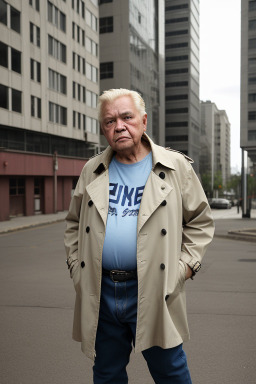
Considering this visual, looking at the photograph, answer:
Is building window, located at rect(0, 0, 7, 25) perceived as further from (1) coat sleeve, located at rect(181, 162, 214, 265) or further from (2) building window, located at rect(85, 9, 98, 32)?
(1) coat sleeve, located at rect(181, 162, 214, 265)

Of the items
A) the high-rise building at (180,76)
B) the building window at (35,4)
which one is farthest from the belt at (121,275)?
the high-rise building at (180,76)

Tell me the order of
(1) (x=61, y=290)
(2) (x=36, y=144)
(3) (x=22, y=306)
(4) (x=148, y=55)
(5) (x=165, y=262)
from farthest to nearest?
1. (4) (x=148, y=55)
2. (2) (x=36, y=144)
3. (1) (x=61, y=290)
4. (3) (x=22, y=306)
5. (5) (x=165, y=262)

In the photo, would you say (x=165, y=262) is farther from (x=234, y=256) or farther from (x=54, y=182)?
(x=54, y=182)

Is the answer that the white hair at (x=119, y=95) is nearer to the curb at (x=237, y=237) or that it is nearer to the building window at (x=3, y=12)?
the curb at (x=237, y=237)

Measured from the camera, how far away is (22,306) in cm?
625

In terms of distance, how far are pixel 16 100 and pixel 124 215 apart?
2869cm

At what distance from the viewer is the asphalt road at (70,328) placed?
155 inches

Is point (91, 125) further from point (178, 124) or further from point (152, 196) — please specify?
point (178, 124)

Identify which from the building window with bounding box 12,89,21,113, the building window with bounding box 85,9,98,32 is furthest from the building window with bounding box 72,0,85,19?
the building window with bounding box 12,89,21,113

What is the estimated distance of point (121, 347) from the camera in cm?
258

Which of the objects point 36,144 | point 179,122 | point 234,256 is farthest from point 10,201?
point 179,122

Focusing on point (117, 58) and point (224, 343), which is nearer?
point (224, 343)

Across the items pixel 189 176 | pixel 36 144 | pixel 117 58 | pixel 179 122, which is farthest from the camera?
pixel 179 122

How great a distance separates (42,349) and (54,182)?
29840 millimetres
